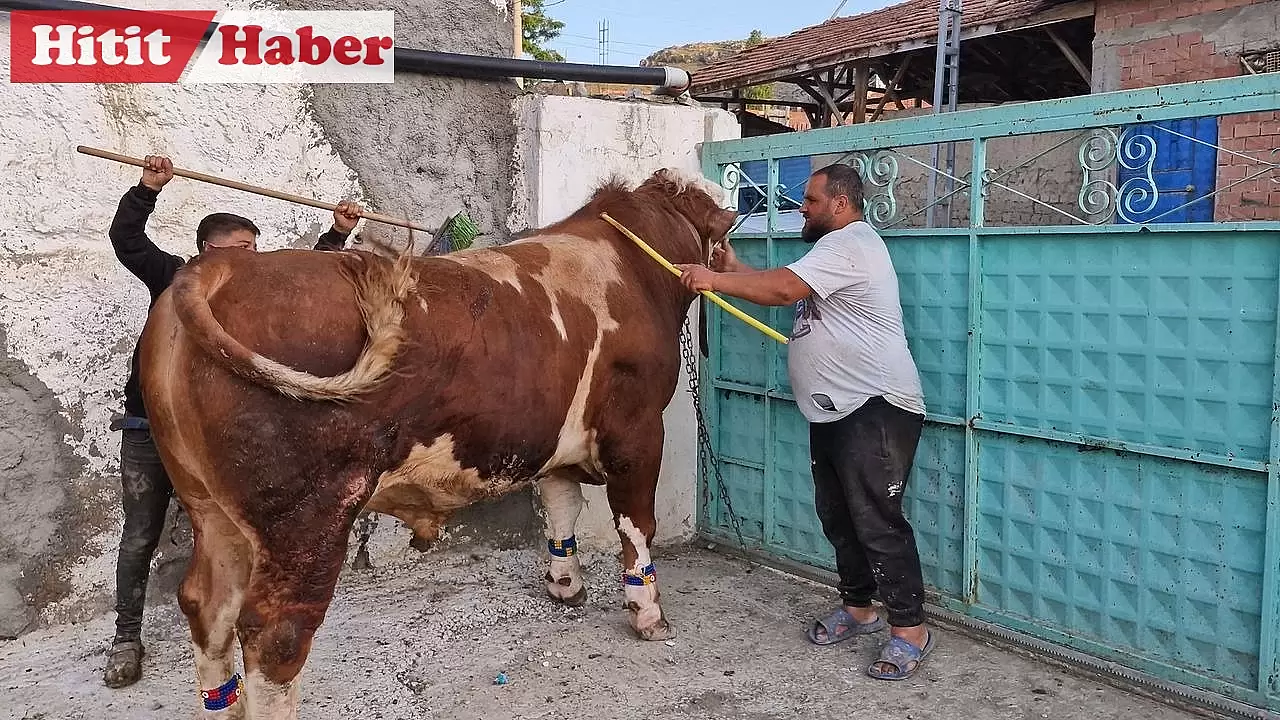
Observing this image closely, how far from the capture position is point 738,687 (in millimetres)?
3496

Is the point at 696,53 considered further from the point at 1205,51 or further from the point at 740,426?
the point at 740,426

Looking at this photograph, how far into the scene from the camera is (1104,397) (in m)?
3.39

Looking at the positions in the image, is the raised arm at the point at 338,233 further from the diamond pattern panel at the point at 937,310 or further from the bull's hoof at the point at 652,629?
the diamond pattern panel at the point at 937,310

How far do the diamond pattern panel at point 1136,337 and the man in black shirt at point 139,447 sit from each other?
282 cm

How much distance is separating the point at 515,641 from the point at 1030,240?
99.9 inches

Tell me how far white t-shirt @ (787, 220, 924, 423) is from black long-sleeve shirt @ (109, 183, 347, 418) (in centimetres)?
228

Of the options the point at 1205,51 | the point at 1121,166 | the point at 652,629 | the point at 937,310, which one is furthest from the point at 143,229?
the point at 1205,51

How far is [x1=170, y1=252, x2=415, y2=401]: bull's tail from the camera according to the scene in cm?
243

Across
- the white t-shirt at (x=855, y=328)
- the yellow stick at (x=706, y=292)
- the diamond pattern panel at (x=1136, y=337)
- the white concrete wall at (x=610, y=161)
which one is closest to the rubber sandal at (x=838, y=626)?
the white t-shirt at (x=855, y=328)

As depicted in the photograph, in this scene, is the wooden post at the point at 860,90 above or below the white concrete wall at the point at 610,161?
above

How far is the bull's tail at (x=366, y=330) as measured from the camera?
2.43 m

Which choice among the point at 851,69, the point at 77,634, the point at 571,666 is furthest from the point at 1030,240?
the point at 851,69

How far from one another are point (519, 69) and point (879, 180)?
70.5 inches

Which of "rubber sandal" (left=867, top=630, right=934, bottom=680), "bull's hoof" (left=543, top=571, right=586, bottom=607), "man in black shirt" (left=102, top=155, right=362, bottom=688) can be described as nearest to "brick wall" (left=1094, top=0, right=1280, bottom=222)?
"rubber sandal" (left=867, top=630, right=934, bottom=680)
